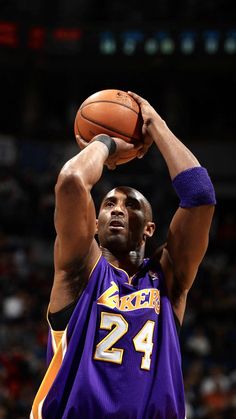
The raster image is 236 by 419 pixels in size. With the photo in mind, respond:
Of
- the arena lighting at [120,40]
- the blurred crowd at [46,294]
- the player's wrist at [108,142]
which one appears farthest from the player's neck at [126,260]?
the arena lighting at [120,40]

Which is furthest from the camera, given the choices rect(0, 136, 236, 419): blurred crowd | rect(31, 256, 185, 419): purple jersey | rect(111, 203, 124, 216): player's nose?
rect(0, 136, 236, 419): blurred crowd

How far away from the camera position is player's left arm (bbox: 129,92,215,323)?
310cm

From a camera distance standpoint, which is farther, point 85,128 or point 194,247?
point 85,128

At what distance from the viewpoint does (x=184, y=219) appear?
10.2 ft

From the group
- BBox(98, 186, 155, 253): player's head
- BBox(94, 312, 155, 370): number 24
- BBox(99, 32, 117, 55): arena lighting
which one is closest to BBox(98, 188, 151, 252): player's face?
BBox(98, 186, 155, 253): player's head

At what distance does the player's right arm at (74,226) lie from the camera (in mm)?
2883

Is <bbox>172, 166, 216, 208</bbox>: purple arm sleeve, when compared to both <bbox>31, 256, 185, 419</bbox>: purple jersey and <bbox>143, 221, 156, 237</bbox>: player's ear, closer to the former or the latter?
<bbox>143, 221, 156, 237</bbox>: player's ear

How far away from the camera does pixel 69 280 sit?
117 inches

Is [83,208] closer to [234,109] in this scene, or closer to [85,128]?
[85,128]

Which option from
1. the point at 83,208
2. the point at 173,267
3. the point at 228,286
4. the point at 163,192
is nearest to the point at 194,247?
the point at 173,267

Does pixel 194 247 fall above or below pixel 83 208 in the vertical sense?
below

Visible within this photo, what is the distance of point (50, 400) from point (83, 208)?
74 centimetres

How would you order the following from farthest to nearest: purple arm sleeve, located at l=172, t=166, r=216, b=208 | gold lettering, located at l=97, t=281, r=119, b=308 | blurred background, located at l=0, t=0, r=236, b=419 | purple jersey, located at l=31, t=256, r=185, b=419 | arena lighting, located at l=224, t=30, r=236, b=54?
arena lighting, located at l=224, t=30, r=236, b=54
blurred background, located at l=0, t=0, r=236, b=419
purple arm sleeve, located at l=172, t=166, r=216, b=208
gold lettering, located at l=97, t=281, r=119, b=308
purple jersey, located at l=31, t=256, r=185, b=419

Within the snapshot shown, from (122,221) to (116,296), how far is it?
1.14ft
